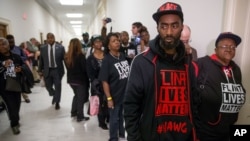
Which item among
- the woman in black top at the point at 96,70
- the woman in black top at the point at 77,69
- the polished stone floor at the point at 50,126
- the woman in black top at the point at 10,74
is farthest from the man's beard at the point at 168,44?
the woman in black top at the point at 10,74

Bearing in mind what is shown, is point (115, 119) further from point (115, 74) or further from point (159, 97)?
point (159, 97)

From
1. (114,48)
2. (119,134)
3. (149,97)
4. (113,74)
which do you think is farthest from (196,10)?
(119,134)

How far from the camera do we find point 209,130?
153cm

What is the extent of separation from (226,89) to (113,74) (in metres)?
1.18

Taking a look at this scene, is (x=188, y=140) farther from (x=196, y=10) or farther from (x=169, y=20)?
(x=196, y=10)

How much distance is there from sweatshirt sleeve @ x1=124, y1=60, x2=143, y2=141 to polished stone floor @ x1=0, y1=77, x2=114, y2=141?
165 cm

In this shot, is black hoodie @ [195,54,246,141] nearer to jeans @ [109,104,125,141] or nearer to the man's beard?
the man's beard

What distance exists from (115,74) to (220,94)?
1.14m

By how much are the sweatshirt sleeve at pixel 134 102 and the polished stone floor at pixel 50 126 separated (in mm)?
1650

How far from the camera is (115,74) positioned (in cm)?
224

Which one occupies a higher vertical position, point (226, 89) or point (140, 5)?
point (140, 5)

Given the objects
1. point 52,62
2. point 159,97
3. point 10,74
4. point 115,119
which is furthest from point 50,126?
point 159,97

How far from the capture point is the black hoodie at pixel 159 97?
3.77 ft

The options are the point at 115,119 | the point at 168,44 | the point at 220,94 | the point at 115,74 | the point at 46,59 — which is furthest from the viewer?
the point at 46,59
